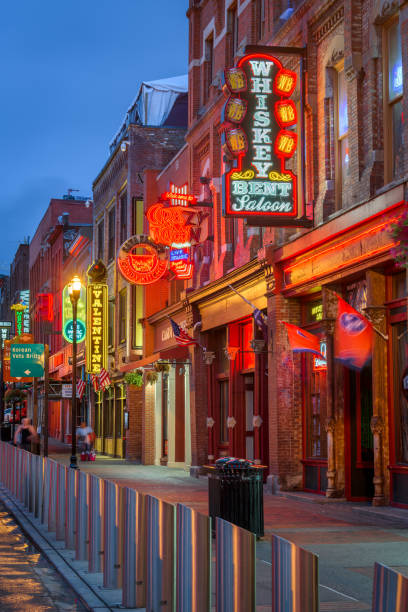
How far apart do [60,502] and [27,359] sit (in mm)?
22920

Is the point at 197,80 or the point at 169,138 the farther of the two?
the point at 169,138

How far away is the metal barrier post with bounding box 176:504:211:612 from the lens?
6.84 metres

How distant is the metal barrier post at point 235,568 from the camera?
19.1 feet

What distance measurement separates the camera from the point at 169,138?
39625 mm

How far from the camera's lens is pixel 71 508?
12.7 m

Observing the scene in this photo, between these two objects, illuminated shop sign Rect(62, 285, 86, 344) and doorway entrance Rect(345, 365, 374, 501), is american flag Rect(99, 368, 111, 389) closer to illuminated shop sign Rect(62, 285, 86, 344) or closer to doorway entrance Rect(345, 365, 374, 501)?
illuminated shop sign Rect(62, 285, 86, 344)

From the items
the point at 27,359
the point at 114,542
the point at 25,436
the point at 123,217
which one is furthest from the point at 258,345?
the point at 123,217

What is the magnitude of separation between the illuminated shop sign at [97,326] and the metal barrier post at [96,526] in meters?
30.0

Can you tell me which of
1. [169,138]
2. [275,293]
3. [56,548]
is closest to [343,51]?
[275,293]

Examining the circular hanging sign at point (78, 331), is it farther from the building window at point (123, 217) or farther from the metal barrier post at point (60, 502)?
the metal barrier post at point (60, 502)

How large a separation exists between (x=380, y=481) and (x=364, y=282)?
3.85m

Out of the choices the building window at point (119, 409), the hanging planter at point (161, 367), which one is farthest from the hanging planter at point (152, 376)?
the building window at point (119, 409)

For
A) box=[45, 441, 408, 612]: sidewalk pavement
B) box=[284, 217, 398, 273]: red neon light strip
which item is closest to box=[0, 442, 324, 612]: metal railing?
box=[45, 441, 408, 612]: sidewalk pavement

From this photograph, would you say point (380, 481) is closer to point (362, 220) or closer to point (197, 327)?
point (362, 220)
